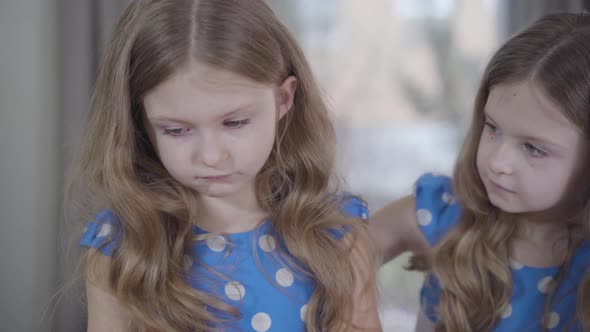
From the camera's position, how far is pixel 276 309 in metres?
1.12

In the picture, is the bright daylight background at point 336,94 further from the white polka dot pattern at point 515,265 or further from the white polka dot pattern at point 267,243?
the white polka dot pattern at point 267,243

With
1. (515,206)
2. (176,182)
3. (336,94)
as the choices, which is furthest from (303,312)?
(336,94)

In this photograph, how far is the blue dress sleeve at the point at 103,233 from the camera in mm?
1087

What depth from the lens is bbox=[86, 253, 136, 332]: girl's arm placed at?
3.56 feet

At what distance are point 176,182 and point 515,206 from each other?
60 centimetres

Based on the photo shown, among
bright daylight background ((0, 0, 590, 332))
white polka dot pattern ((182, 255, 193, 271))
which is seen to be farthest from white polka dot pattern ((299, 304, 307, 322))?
bright daylight background ((0, 0, 590, 332))

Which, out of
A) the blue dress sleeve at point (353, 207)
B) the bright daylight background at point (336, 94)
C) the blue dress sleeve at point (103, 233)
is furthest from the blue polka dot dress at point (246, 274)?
the bright daylight background at point (336, 94)

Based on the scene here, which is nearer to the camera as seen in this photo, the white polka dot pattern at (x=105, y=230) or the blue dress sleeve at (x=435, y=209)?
the white polka dot pattern at (x=105, y=230)

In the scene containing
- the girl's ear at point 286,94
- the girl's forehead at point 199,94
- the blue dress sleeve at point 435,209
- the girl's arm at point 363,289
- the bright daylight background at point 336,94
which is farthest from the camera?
the bright daylight background at point 336,94

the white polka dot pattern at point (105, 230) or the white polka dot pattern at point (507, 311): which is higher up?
the white polka dot pattern at point (105, 230)

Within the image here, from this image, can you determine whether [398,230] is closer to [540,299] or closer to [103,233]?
[540,299]

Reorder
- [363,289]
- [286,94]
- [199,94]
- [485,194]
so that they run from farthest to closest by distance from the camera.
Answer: [485,194], [363,289], [286,94], [199,94]

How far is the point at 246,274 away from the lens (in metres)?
1.12

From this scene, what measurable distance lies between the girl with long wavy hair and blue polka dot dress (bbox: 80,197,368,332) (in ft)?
1.07
